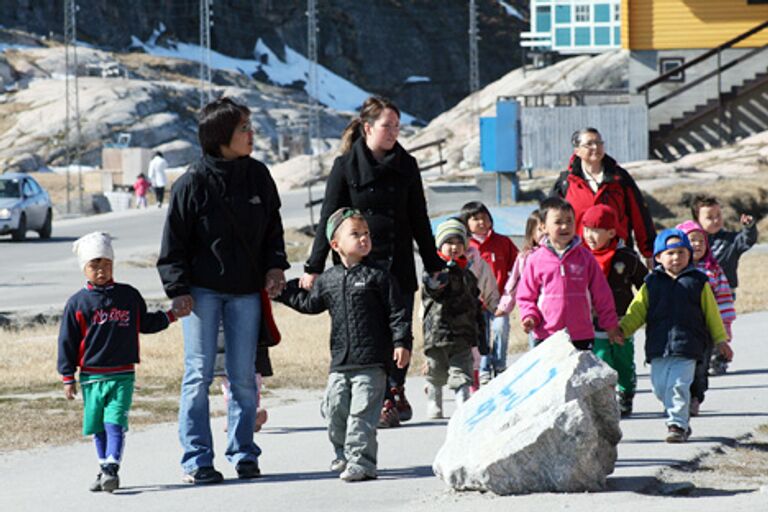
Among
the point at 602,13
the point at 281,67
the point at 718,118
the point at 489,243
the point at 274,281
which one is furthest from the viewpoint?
the point at 281,67

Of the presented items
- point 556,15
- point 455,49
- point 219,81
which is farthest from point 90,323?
point 455,49

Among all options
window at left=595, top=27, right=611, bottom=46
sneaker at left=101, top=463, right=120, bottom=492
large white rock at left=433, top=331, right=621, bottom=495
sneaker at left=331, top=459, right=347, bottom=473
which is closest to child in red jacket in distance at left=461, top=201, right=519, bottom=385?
sneaker at left=331, top=459, right=347, bottom=473

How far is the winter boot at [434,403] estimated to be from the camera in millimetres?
10195

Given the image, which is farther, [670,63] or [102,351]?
[670,63]

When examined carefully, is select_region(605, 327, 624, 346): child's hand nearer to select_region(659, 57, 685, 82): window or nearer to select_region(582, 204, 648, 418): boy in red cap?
select_region(582, 204, 648, 418): boy in red cap

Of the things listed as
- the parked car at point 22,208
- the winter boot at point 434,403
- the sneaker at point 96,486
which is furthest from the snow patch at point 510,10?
the sneaker at point 96,486

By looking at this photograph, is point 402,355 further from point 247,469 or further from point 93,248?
point 93,248

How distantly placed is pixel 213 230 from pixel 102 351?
82 cm

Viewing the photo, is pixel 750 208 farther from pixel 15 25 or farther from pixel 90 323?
pixel 15 25

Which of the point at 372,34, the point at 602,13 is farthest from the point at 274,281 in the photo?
the point at 372,34

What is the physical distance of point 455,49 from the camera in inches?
5536

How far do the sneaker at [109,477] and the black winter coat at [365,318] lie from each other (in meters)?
1.20

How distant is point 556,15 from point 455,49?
6406 cm

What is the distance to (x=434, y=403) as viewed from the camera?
33.6ft
